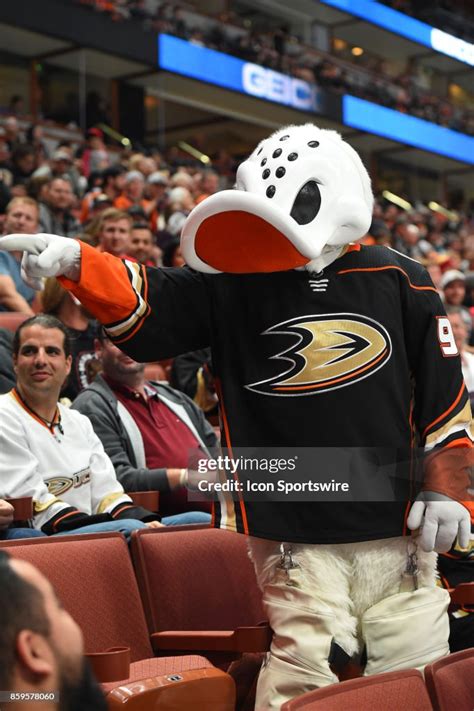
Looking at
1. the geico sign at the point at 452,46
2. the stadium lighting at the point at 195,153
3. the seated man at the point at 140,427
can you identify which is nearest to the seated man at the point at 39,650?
the seated man at the point at 140,427

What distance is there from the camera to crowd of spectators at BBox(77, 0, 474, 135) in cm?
1322

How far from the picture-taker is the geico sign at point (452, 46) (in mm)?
18964

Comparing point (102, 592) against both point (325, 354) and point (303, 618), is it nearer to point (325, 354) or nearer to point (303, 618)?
point (303, 618)

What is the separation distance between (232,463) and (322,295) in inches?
14.1

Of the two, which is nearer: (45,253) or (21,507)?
(45,253)

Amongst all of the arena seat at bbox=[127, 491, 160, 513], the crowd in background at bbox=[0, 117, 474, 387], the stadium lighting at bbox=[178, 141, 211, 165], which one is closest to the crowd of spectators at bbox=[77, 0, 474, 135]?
the stadium lighting at bbox=[178, 141, 211, 165]

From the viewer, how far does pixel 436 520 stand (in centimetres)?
180

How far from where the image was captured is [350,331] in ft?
6.02

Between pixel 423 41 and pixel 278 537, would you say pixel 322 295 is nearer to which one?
pixel 278 537

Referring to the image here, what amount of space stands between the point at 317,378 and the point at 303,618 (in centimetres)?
43

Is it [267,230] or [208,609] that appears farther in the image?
[208,609]

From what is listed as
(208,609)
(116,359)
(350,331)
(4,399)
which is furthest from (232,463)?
(116,359)

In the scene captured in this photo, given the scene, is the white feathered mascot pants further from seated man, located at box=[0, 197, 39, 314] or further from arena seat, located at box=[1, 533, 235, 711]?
seated man, located at box=[0, 197, 39, 314]

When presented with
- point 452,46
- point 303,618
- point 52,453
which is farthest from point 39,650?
point 452,46
